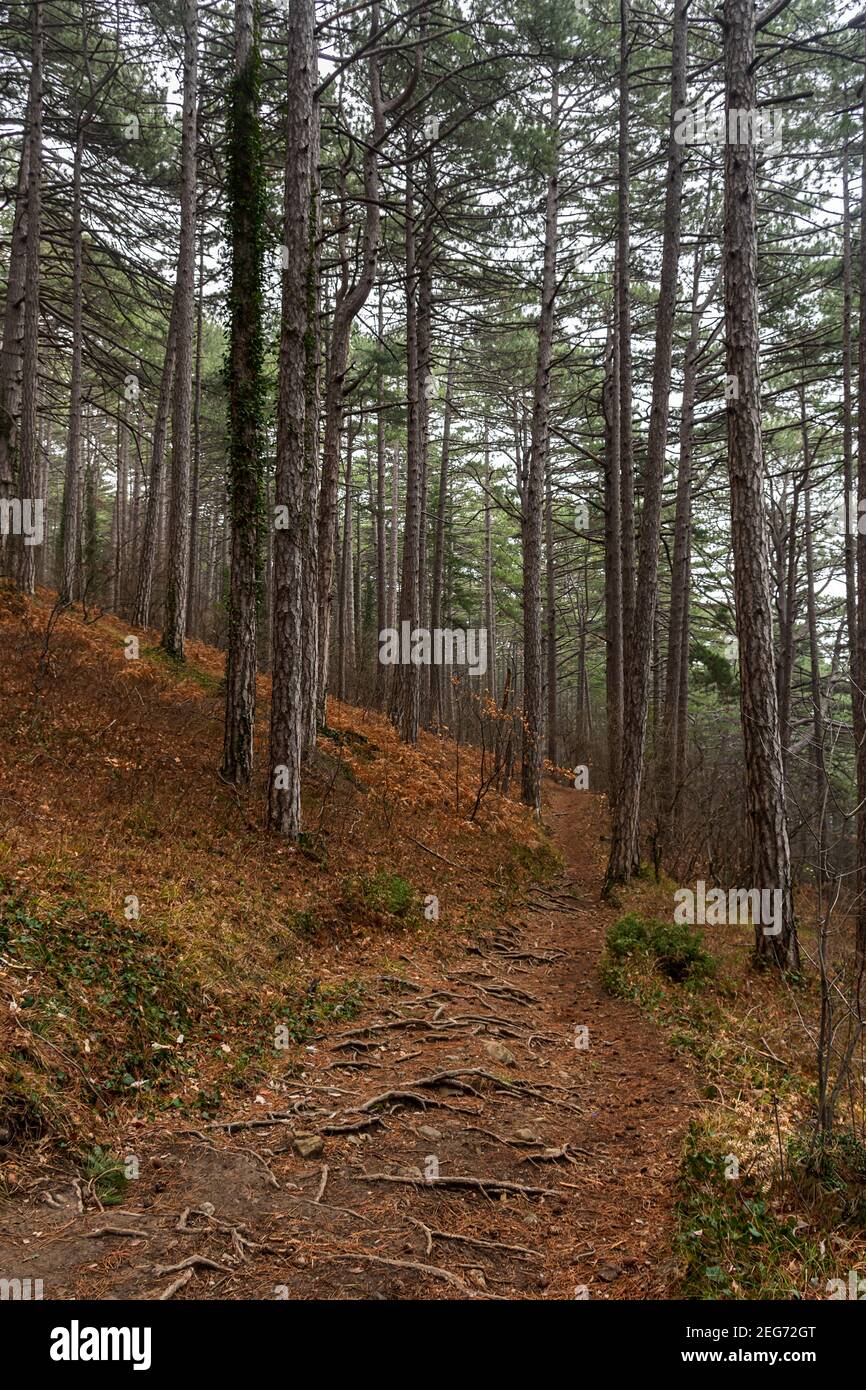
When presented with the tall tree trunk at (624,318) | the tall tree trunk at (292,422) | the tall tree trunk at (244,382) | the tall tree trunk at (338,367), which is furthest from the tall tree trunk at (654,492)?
the tall tree trunk at (244,382)

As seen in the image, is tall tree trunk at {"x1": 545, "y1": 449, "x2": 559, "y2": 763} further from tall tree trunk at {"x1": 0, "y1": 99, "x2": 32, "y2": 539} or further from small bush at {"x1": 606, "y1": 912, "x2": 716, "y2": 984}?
small bush at {"x1": 606, "y1": 912, "x2": 716, "y2": 984}

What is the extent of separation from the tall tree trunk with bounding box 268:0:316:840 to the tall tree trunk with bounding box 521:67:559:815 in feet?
20.0

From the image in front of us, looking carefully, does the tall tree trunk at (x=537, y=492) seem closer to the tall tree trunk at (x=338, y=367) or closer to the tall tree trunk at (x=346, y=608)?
the tall tree trunk at (x=338, y=367)

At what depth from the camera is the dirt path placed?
3395 mm

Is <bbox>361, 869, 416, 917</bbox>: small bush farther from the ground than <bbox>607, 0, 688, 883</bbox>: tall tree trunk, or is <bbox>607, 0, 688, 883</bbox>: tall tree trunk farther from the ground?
<bbox>607, 0, 688, 883</bbox>: tall tree trunk

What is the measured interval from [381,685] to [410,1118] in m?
19.2

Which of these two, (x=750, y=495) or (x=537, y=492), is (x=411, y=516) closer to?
(x=537, y=492)

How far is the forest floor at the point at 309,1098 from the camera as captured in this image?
11.5 ft

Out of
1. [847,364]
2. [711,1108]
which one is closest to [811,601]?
[847,364]

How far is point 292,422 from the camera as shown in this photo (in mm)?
8969

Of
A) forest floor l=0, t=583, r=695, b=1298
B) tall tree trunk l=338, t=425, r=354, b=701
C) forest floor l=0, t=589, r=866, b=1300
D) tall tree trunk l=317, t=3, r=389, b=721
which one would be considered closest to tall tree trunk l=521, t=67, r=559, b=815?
tall tree trunk l=317, t=3, r=389, b=721

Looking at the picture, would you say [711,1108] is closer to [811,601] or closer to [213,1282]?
[213,1282]

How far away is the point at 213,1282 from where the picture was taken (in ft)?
10.8

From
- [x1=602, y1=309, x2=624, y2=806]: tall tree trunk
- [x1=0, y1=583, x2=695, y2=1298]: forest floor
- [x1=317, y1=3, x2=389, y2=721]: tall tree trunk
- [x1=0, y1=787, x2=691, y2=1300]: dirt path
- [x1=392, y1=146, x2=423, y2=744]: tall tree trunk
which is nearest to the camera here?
[x1=0, y1=787, x2=691, y2=1300]: dirt path
